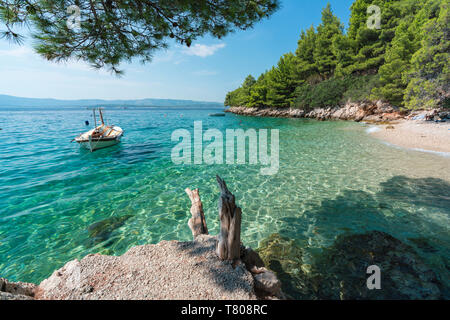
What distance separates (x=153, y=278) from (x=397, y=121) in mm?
29630

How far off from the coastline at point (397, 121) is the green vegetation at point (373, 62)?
1386 millimetres

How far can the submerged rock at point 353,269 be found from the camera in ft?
10.0

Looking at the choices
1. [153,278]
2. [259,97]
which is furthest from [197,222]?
[259,97]

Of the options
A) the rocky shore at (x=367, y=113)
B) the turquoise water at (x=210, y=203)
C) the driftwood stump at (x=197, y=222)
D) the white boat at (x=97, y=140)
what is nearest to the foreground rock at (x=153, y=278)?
the driftwood stump at (x=197, y=222)

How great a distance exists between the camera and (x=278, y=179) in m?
8.11

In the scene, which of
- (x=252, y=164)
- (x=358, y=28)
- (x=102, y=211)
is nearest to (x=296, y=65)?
(x=358, y=28)

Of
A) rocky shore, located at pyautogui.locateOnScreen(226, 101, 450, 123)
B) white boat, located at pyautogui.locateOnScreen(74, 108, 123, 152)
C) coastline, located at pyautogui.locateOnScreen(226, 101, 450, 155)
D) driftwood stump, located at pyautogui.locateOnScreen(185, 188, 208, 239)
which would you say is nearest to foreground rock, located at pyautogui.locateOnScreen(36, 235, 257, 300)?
driftwood stump, located at pyautogui.locateOnScreen(185, 188, 208, 239)

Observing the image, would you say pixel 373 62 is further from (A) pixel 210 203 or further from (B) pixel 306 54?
(A) pixel 210 203

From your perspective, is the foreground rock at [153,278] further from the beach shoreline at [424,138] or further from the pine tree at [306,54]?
the pine tree at [306,54]

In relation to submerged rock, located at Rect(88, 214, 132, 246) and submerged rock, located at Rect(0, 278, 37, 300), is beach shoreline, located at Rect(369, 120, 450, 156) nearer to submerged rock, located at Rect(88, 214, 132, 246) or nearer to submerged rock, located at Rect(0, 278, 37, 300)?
submerged rock, located at Rect(88, 214, 132, 246)

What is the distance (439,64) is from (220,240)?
24.5m
